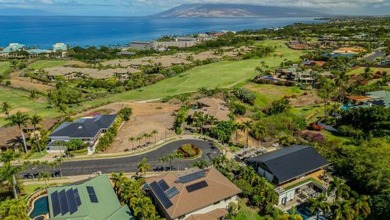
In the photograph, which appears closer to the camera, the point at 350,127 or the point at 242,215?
the point at 242,215

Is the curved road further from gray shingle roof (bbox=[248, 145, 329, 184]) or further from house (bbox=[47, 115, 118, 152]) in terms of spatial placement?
gray shingle roof (bbox=[248, 145, 329, 184])

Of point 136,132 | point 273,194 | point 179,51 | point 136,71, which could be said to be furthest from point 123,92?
point 179,51

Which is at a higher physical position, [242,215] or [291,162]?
[291,162]

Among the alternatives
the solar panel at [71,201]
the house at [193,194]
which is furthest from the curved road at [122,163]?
the solar panel at [71,201]

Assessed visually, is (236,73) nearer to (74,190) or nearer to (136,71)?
(136,71)

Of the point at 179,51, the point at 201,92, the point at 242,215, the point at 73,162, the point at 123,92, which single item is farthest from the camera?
the point at 179,51

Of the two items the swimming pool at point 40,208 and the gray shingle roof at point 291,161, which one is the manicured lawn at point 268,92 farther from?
the swimming pool at point 40,208

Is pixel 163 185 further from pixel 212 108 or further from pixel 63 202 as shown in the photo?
pixel 212 108
